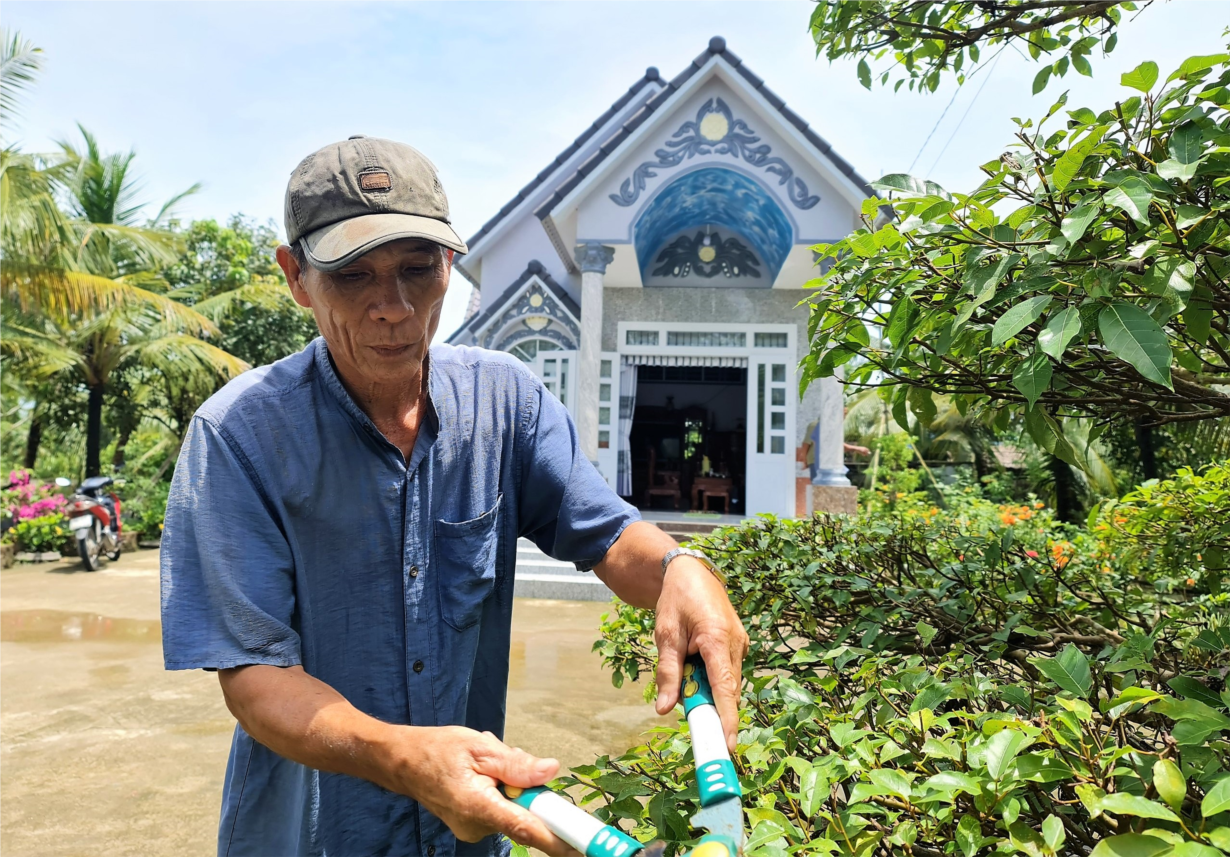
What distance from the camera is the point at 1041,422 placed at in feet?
5.83

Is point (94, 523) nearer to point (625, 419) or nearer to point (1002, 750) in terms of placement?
point (625, 419)

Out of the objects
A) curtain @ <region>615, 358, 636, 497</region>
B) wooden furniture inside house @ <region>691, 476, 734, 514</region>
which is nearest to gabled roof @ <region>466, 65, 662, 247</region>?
curtain @ <region>615, 358, 636, 497</region>

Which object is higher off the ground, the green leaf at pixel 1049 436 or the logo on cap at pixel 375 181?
the logo on cap at pixel 375 181

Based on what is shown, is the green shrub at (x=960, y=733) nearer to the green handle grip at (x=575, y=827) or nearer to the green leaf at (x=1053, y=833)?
the green leaf at (x=1053, y=833)

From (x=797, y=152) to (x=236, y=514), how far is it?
954 cm

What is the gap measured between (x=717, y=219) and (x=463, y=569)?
33.7 feet

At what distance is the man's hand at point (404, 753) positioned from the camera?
3.50 ft

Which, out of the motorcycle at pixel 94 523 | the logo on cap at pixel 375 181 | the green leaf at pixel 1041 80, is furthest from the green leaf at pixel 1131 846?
the motorcycle at pixel 94 523

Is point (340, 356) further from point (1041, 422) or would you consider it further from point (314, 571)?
point (1041, 422)

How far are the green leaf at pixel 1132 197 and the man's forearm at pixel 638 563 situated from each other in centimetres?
93

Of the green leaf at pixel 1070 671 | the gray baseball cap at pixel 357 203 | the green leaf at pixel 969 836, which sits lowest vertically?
the green leaf at pixel 969 836

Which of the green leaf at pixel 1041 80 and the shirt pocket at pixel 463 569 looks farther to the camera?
the green leaf at pixel 1041 80

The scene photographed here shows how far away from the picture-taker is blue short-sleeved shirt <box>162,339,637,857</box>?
4.66 ft

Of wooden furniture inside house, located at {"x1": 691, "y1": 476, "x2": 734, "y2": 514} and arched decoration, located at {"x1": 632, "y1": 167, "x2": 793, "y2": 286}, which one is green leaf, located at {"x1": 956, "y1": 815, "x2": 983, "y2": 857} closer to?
arched decoration, located at {"x1": 632, "y1": 167, "x2": 793, "y2": 286}
